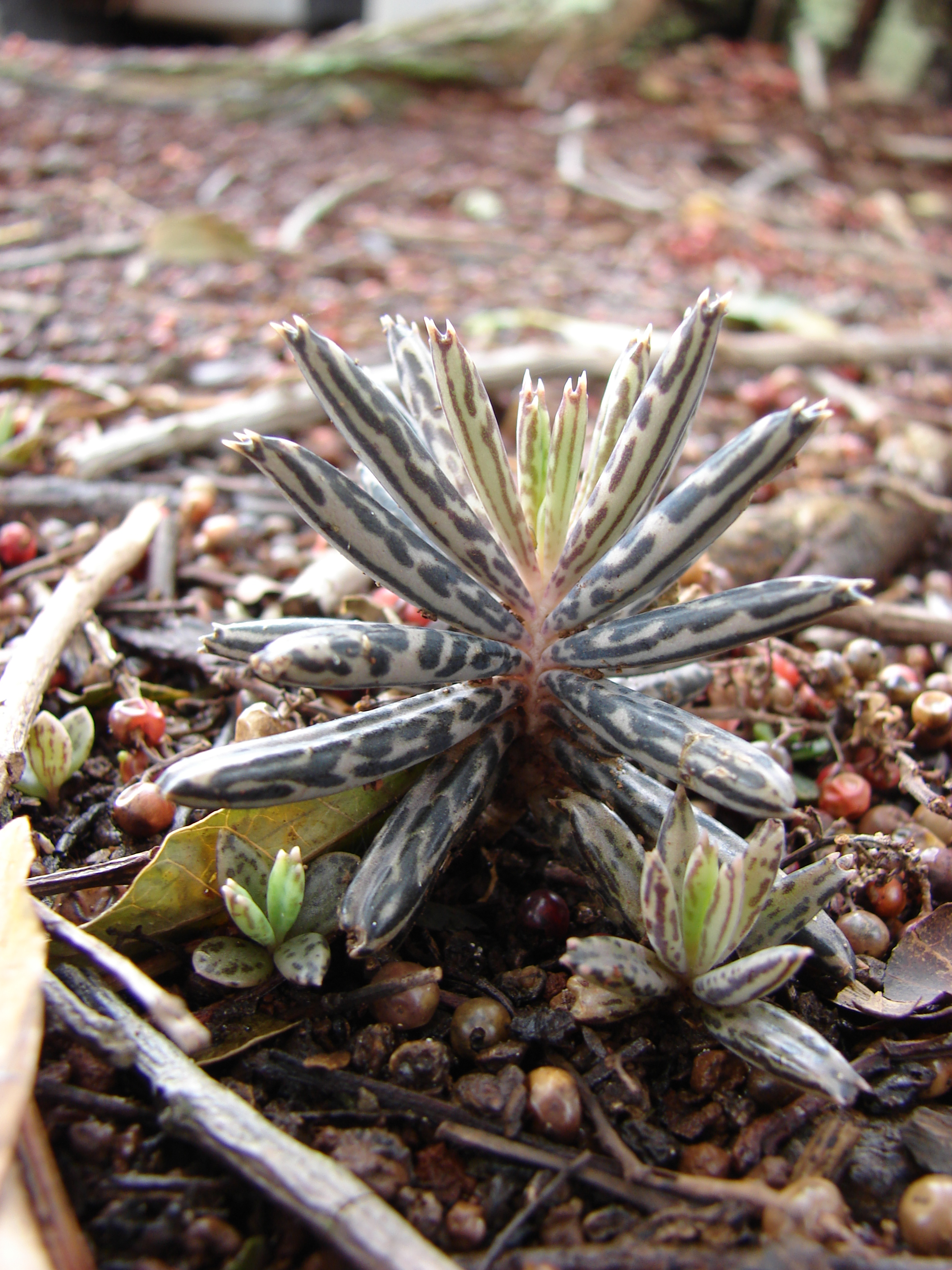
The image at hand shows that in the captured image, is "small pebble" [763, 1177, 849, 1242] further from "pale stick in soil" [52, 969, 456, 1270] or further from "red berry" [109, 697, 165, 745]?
"red berry" [109, 697, 165, 745]

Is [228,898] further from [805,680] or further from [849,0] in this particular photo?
[849,0]

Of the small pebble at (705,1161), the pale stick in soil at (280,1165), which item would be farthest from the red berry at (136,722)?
the small pebble at (705,1161)

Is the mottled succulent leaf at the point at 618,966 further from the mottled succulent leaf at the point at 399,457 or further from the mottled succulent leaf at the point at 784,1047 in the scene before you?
the mottled succulent leaf at the point at 399,457

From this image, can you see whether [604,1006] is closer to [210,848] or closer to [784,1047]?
[784,1047]

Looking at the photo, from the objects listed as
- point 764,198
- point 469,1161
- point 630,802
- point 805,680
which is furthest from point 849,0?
point 469,1161

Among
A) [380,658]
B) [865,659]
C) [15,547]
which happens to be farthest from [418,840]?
[15,547]

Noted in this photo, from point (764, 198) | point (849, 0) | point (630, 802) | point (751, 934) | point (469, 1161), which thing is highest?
point (849, 0)
